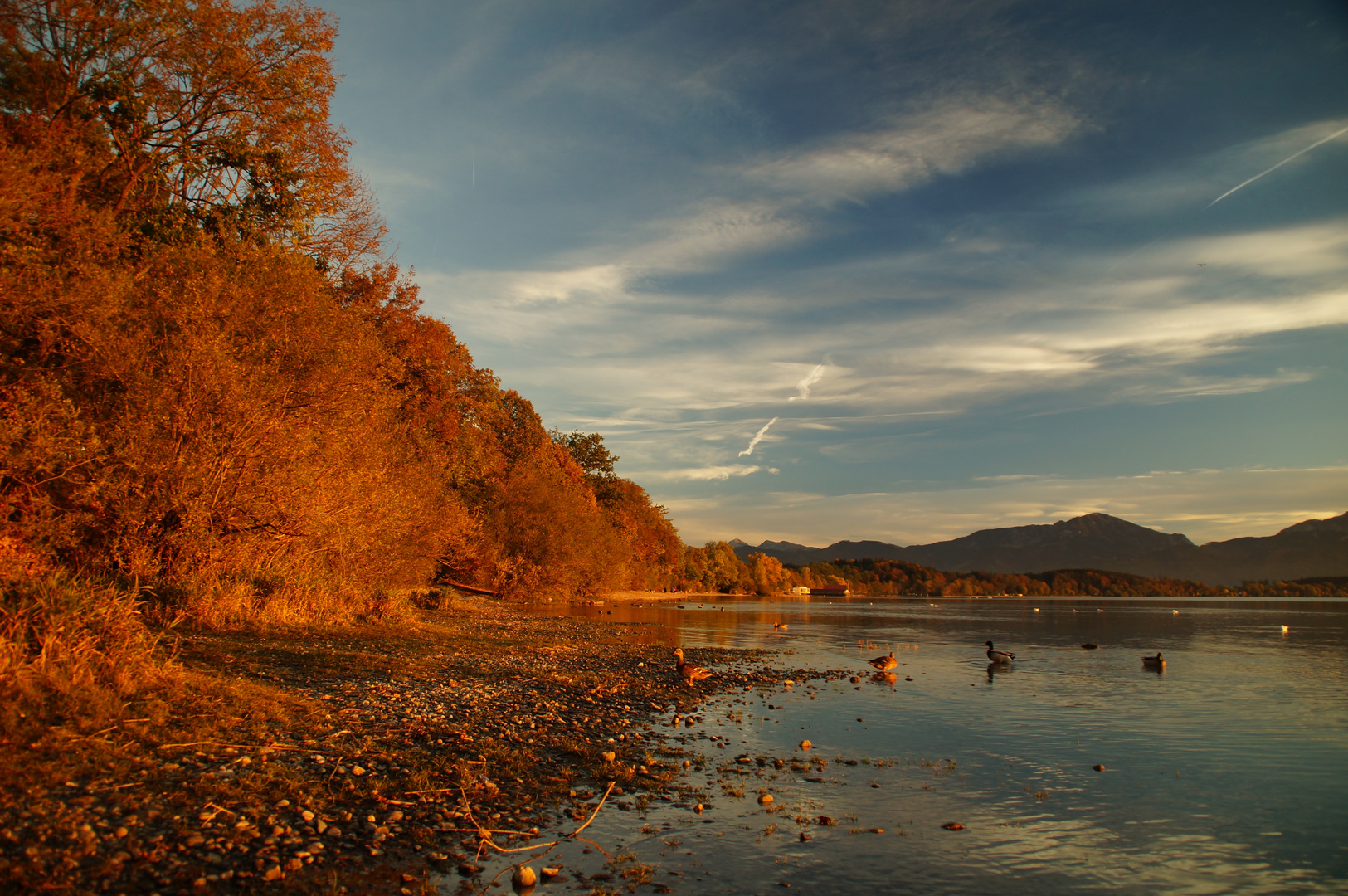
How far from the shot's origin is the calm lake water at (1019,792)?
28.5 feet

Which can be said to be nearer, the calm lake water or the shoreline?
the shoreline

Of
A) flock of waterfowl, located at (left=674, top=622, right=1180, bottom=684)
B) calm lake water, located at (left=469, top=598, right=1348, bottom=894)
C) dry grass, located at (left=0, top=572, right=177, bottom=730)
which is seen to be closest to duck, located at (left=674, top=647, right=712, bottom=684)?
flock of waterfowl, located at (left=674, top=622, right=1180, bottom=684)

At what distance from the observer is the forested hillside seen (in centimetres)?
1525

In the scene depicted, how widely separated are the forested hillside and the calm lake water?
13107 mm

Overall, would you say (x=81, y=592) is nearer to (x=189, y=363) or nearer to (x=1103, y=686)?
(x=189, y=363)

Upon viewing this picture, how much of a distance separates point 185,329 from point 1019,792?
20.4m

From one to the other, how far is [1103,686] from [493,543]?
42475 mm

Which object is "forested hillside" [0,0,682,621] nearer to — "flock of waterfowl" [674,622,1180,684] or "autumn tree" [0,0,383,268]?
"autumn tree" [0,0,383,268]

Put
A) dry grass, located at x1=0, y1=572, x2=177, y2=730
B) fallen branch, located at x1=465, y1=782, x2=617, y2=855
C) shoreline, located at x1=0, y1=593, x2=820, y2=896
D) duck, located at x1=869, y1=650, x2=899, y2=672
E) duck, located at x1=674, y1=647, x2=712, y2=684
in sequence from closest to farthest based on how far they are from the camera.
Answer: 1. shoreline, located at x1=0, y1=593, x2=820, y2=896
2. fallen branch, located at x1=465, y1=782, x2=617, y2=855
3. dry grass, located at x1=0, y1=572, x2=177, y2=730
4. duck, located at x1=674, y1=647, x2=712, y2=684
5. duck, located at x1=869, y1=650, x2=899, y2=672

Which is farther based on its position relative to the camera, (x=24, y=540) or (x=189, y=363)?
(x=189, y=363)

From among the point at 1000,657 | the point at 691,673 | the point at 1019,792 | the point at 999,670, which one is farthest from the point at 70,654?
the point at 1000,657

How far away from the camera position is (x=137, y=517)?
54.9 feet

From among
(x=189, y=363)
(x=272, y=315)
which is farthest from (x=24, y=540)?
(x=272, y=315)

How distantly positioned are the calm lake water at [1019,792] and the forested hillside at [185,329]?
1311cm
